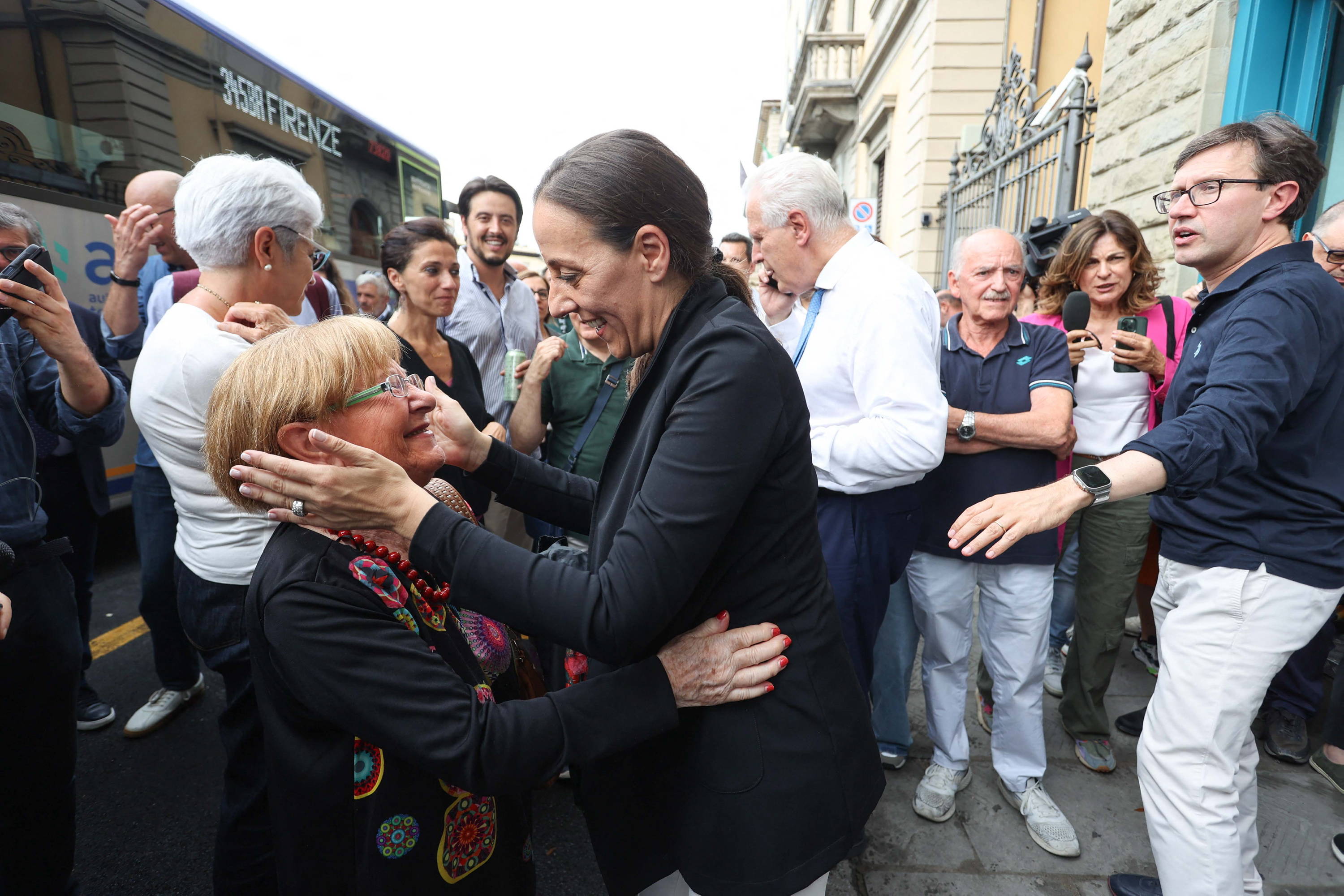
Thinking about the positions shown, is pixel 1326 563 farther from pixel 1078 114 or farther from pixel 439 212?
pixel 439 212

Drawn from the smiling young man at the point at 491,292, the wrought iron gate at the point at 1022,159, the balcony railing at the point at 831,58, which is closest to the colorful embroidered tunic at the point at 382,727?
the smiling young man at the point at 491,292

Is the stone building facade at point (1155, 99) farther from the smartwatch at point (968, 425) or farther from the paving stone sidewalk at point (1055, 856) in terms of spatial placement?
the paving stone sidewalk at point (1055, 856)

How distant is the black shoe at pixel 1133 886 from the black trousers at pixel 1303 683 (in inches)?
58.8

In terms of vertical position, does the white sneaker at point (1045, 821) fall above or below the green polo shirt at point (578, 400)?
below

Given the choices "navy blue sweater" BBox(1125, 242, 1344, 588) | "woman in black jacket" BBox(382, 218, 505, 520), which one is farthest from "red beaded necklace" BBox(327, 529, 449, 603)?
"woman in black jacket" BBox(382, 218, 505, 520)

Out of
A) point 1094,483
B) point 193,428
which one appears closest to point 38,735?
point 193,428

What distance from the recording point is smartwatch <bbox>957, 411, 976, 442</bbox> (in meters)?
2.63

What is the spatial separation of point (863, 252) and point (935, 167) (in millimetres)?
10505

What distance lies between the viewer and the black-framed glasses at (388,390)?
4.58 feet

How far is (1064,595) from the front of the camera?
3.82 m

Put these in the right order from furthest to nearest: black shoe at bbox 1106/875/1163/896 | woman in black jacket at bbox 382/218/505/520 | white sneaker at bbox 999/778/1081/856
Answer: woman in black jacket at bbox 382/218/505/520, white sneaker at bbox 999/778/1081/856, black shoe at bbox 1106/875/1163/896

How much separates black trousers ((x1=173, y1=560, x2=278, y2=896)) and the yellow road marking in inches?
101

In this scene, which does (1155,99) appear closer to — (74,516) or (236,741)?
(236,741)

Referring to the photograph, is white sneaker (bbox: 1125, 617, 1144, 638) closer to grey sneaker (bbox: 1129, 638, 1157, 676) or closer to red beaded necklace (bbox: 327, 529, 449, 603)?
grey sneaker (bbox: 1129, 638, 1157, 676)
